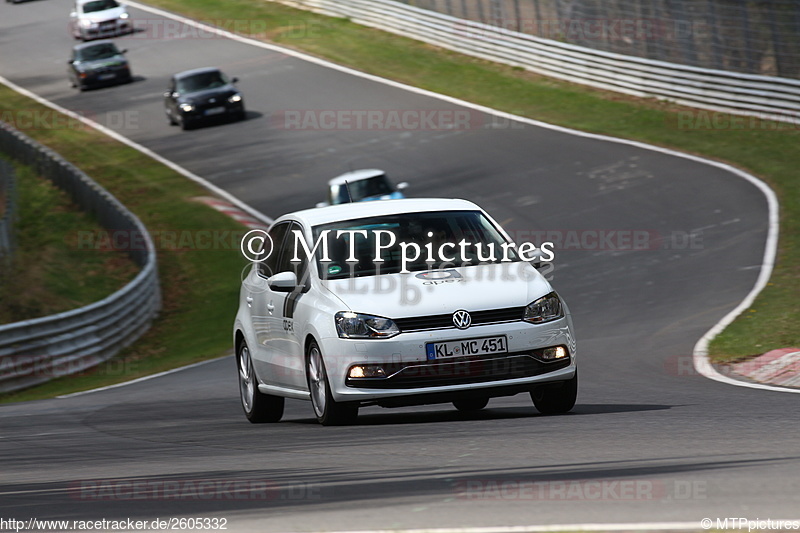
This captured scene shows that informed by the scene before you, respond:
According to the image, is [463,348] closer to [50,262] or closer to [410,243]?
[410,243]

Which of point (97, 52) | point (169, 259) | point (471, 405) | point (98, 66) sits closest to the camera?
point (471, 405)

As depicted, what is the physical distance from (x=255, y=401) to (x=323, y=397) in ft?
5.44

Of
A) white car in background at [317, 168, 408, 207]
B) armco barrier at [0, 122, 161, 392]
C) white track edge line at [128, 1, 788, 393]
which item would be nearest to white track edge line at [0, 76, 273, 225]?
white car in background at [317, 168, 408, 207]

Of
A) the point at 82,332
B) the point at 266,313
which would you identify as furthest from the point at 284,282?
the point at 82,332

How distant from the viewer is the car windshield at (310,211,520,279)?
9.72 meters

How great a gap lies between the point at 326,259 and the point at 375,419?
51.3 inches

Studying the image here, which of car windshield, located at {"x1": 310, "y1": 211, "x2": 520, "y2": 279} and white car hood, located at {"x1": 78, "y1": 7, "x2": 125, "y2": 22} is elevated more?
car windshield, located at {"x1": 310, "y1": 211, "x2": 520, "y2": 279}

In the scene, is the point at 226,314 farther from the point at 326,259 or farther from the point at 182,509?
the point at 182,509

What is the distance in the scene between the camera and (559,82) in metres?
36.7

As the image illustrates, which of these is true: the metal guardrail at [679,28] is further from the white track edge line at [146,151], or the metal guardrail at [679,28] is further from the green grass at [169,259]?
the green grass at [169,259]

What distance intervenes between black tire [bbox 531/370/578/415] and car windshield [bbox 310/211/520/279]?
103 cm

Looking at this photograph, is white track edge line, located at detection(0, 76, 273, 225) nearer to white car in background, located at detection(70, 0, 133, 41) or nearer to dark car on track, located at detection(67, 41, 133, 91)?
dark car on track, located at detection(67, 41, 133, 91)

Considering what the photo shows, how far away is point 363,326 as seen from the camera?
9078 mm

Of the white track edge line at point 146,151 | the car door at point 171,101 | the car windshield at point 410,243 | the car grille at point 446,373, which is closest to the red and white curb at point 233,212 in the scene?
the white track edge line at point 146,151
